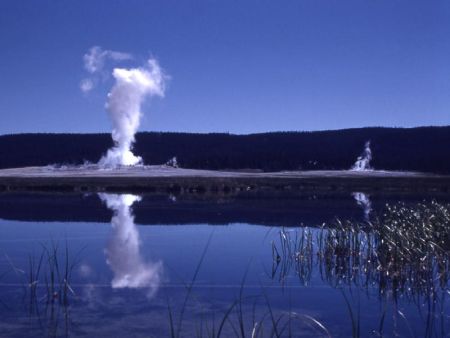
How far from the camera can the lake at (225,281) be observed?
289 inches

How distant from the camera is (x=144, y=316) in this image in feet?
25.4

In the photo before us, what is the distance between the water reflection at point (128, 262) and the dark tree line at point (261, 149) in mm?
38240

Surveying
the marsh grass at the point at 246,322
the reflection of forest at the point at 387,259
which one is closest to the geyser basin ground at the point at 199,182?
the reflection of forest at the point at 387,259

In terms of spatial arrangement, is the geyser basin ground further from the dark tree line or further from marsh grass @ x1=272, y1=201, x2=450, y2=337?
marsh grass @ x1=272, y1=201, x2=450, y2=337

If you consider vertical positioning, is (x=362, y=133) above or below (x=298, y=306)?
above

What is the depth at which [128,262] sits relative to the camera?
1170cm

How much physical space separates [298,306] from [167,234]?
8.26 metres

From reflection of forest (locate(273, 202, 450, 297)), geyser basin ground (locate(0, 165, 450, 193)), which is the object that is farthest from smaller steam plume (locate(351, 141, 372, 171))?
reflection of forest (locate(273, 202, 450, 297))

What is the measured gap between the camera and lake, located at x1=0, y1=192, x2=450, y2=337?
7.35 metres

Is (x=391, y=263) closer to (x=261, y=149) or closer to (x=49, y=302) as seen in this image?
(x=49, y=302)

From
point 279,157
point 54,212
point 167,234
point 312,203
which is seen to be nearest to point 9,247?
point 167,234

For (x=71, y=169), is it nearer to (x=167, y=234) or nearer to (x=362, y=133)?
(x=167, y=234)

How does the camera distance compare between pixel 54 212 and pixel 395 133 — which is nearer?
pixel 54 212

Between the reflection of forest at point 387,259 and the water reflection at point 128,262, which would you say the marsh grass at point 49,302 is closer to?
the water reflection at point 128,262
